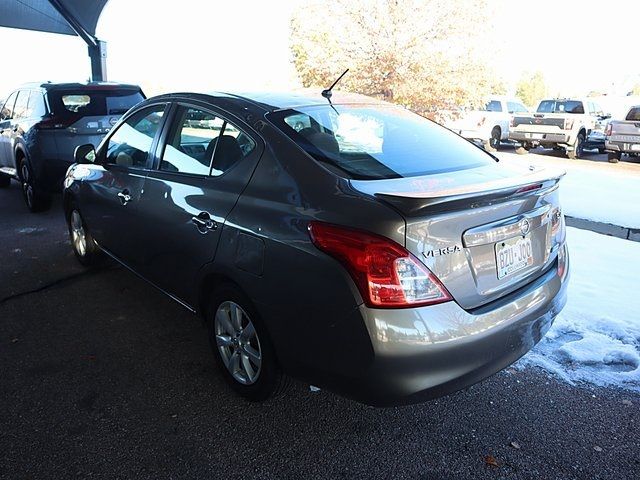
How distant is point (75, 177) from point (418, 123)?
126 inches

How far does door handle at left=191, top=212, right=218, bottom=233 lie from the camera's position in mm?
2863

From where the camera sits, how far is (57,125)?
22.6 ft

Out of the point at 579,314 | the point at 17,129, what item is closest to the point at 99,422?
the point at 579,314

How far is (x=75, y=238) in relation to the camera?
205 inches

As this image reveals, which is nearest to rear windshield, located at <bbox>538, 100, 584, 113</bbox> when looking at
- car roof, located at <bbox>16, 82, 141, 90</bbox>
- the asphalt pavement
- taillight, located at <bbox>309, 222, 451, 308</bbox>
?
car roof, located at <bbox>16, 82, 141, 90</bbox>

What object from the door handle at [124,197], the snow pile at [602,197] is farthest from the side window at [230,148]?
the snow pile at [602,197]

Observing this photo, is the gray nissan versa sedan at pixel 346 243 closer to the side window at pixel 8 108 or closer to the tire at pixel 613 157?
the side window at pixel 8 108

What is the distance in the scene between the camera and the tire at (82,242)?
16.2ft

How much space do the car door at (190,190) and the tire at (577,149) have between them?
15043 millimetres

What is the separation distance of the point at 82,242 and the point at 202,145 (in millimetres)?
2481

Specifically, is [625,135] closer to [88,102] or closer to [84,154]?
[88,102]

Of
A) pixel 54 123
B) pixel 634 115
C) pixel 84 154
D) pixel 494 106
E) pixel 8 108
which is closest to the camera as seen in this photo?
pixel 84 154

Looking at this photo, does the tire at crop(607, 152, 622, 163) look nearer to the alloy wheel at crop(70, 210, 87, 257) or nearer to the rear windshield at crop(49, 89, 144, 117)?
the rear windshield at crop(49, 89, 144, 117)

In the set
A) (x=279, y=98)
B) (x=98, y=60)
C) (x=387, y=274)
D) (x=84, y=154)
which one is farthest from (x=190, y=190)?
(x=98, y=60)
